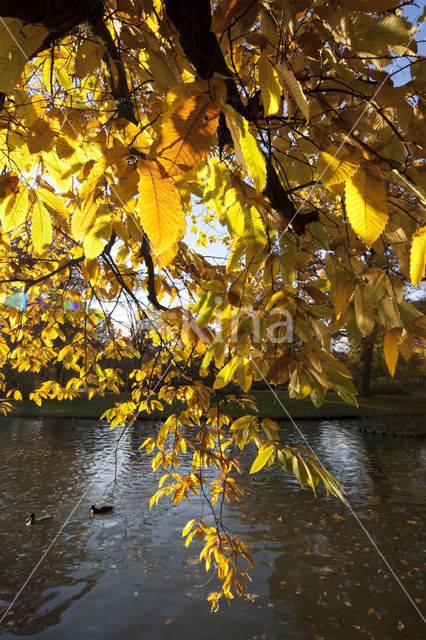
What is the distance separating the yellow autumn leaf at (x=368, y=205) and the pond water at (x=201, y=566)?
2.14 meters

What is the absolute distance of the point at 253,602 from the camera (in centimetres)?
506

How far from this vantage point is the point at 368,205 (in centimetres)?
82

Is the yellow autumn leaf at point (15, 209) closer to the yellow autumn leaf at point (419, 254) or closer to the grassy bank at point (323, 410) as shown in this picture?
the yellow autumn leaf at point (419, 254)

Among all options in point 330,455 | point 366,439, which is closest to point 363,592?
point 330,455

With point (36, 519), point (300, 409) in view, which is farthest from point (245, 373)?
point (300, 409)

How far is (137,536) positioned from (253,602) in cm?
257

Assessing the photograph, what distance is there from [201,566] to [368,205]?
6357 millimetres

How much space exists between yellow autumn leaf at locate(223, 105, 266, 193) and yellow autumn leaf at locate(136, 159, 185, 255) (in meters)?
0.15

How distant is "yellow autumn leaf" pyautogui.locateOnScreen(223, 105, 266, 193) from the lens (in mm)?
665

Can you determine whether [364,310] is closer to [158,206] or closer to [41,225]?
Result: [158,206]

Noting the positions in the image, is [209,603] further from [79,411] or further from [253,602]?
[79,411]

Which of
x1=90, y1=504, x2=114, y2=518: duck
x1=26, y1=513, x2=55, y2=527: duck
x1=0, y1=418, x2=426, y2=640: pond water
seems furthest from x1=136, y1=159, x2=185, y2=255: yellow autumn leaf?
x1=90, y1=504, x2=114, y2=518: duck

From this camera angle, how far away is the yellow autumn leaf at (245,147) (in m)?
0.66

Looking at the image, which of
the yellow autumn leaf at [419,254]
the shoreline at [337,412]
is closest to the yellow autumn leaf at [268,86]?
the yellow autumn leaf at [419,254]
